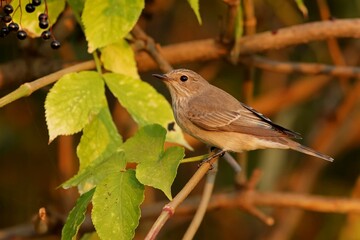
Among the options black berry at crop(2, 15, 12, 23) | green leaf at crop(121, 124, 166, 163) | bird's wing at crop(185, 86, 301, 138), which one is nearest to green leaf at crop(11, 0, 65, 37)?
black berry at crop(2, 15, 12, 23)

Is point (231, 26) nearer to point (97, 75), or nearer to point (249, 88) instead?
point (249, 88)

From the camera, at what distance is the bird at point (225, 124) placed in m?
4.13

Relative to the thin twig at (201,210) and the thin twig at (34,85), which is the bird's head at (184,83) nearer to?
the thin twig at (34,85)

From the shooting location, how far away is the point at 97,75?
3496 millimetres

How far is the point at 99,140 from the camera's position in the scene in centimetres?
338

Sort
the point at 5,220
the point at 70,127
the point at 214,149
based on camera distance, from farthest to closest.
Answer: the point at 5,220
the point at 214,149
the point at 70,127

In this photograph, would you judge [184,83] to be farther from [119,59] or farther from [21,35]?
[21,35]

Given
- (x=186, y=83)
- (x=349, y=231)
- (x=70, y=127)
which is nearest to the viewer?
(x=70, y=127)

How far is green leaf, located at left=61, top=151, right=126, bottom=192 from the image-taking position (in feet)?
9.83

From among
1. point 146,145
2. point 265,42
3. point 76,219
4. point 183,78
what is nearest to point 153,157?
point 146,145

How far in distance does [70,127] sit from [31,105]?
3.18m

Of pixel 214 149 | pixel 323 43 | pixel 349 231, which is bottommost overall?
pixel 349 231

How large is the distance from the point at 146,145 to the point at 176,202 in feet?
1.27

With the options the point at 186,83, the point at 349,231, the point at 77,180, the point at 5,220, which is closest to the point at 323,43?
the point at 349,231
